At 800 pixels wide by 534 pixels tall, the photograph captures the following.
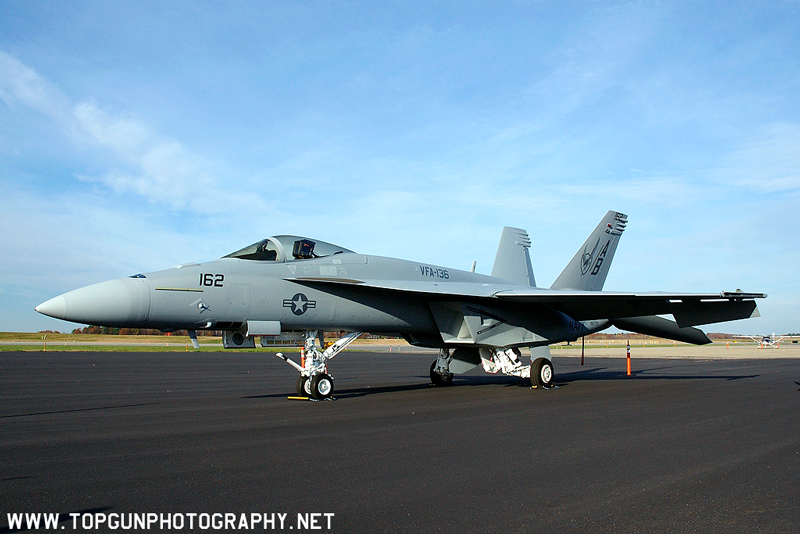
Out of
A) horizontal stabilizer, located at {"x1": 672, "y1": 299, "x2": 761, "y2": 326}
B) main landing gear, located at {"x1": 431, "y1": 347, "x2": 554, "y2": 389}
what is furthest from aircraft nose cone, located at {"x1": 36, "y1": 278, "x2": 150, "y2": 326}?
horizontal stabilizer, located at {"x1": 672, "y1": 299, "x2": 761, "y2": 326}

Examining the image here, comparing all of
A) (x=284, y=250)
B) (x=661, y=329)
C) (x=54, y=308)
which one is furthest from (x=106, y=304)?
(x=661, y=329)

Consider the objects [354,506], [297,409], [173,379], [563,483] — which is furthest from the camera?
[173,379]

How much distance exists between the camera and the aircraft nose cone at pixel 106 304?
8.41 meters

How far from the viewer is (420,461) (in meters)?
5.50

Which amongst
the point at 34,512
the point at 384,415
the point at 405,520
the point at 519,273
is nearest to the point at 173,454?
the point at 34,512

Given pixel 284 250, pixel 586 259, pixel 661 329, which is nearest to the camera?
pixel 284 250

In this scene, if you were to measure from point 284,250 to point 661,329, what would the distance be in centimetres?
1308

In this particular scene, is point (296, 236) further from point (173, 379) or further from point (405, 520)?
point (405, 520)

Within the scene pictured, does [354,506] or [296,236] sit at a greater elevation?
[296,236]

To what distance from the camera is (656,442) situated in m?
6.54

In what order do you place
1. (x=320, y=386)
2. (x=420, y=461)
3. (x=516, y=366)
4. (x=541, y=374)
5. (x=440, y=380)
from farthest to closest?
(x=440, y=380)
(x=516, y=366)
(x=541, y=374)
(x=320, y=386)
(x=420, y=461)

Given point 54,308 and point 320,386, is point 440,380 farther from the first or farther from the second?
point 54,308

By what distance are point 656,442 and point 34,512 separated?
19.5 ft

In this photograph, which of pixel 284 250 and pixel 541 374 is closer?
pixel 284 250
